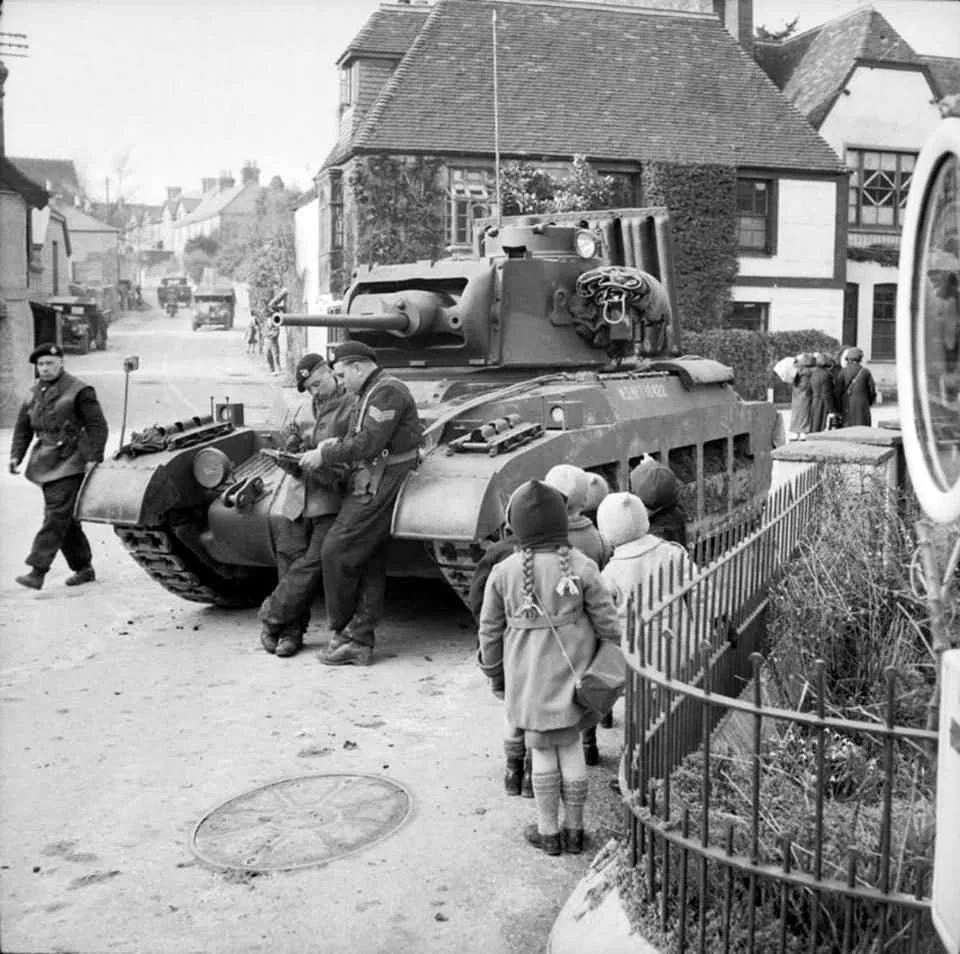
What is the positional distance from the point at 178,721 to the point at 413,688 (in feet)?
4.28

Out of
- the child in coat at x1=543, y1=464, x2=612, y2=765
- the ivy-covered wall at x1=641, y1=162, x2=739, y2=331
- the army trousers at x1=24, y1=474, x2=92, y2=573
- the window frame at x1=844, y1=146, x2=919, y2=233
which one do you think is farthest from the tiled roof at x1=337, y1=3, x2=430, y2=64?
the child in coat at x1=543, y1=464, x2=612, y2=765

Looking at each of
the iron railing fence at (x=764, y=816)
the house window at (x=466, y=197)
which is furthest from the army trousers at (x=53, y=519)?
the house window at (x=466, y=197)

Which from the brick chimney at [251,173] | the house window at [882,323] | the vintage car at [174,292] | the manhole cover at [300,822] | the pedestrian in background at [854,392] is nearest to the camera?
the manhole cover at [300,822]

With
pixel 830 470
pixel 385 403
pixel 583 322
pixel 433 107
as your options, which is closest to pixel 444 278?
pixel 583 322

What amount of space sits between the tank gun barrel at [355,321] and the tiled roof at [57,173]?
79238 mm

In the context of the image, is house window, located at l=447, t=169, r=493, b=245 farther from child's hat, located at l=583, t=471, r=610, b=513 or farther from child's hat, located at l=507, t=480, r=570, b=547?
child's hat, located at l=507, t=480, r=570, b=547

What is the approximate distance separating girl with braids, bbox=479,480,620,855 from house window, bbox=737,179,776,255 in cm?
2608

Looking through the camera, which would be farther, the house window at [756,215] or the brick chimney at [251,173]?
the brick chimney at [251,173]

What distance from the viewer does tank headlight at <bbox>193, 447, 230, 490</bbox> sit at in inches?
336

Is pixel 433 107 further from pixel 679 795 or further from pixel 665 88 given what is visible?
pixel 679 795

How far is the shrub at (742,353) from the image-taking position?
→ 27703 millimetres

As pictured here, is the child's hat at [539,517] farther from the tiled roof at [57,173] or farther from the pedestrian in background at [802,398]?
the tiled roof at [57,173]

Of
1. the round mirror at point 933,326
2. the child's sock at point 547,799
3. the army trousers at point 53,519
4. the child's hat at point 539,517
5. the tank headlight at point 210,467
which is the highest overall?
the round mirror at point 933,326

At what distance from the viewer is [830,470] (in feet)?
23.9
